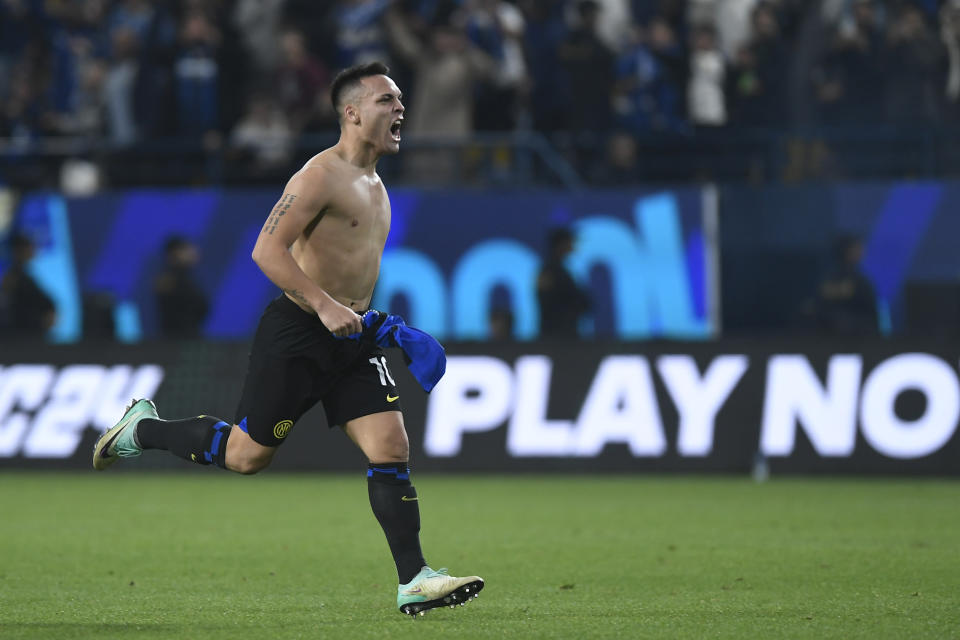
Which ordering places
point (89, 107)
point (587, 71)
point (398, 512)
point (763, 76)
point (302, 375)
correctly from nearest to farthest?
1. point (398, 512)
2. point (302, 375)
3. point (763, 76)
4. point (587, 71)
5. point (89, 107)

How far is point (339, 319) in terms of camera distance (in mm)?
6570

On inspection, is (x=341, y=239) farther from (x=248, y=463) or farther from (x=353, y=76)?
(x=248, y=463)

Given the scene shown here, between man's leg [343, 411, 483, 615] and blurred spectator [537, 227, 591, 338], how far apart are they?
31.5 ft

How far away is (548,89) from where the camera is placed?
17.5 m

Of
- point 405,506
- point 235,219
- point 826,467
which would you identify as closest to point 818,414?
point 826,467

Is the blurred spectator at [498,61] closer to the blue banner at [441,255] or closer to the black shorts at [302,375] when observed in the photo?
the blue banner at [441,255]

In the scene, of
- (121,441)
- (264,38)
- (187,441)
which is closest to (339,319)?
(187,441)

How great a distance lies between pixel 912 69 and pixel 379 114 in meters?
10.4

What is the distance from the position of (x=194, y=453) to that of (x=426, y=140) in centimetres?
1021

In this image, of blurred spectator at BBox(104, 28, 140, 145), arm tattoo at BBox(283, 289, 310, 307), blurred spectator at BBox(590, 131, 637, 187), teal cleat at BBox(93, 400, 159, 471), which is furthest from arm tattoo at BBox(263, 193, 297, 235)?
blurred spectator at BBox(104, 28, 140, 145)

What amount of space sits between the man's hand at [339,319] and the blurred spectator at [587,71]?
35.2 feet

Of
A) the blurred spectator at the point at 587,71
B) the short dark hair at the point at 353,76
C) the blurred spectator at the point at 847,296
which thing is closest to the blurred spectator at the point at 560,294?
the blurred spectator at the point at 587,71

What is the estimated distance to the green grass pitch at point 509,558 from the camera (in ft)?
21.4

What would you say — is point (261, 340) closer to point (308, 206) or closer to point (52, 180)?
point (308, 206)
